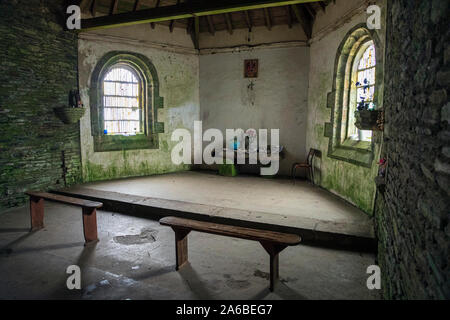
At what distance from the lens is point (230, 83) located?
8.34 meters

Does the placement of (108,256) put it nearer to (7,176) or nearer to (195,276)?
(195,276)

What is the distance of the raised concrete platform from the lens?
4176 mm

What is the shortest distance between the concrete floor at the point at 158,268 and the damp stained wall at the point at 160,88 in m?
2.89

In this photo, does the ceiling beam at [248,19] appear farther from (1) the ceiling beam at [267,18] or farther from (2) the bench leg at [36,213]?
(2) the bench leg at [36,213]

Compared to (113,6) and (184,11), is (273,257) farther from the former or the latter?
(113,6)

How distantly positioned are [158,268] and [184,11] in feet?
13.9

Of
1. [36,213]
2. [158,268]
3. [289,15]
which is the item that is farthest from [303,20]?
[36,213]

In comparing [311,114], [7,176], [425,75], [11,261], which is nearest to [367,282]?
[425,75]

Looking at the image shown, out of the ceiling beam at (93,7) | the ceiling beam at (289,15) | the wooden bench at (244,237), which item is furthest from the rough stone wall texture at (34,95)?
the ceiling beam at (289,15)

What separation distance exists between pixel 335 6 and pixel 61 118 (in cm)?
594

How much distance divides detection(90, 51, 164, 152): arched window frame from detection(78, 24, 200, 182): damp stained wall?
4.3 inches

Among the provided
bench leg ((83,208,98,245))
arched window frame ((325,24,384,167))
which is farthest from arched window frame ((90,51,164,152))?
arched window frame ((325,24,384,167))

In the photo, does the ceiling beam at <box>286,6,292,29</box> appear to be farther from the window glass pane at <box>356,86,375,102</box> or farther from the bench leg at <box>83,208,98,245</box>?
the bench leg at <box>83,208,98,245</box>

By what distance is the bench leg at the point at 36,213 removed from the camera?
467cm
